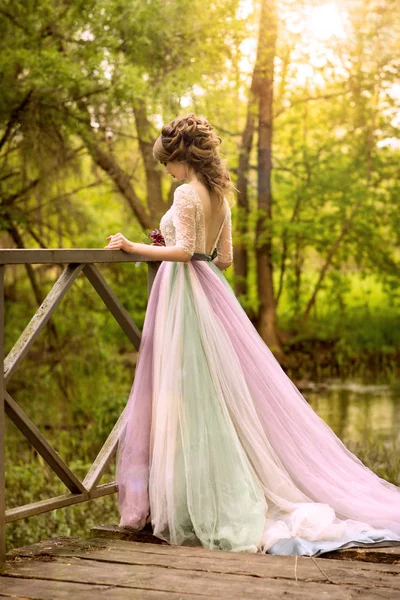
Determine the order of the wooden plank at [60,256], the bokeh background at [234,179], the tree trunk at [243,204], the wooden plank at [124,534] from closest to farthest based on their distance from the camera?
the wooden plank at [60,256], the wooden plank at [124,534], the bokeh background at [234,179], the tree trunk at [243,204]

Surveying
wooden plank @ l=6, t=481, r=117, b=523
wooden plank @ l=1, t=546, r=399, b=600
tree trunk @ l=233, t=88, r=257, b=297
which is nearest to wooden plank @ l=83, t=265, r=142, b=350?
wooden plank @ l=6, t=481, r=117, b=523

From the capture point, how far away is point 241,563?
9.30 ft

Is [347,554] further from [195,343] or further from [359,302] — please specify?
[359,302]

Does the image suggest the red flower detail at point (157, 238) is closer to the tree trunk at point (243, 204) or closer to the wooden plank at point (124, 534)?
the wooden plank at point (124, 534)

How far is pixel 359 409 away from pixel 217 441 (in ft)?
23.3

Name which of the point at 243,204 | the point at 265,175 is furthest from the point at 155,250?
the point at 243,204

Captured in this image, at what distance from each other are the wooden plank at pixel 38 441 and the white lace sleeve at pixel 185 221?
85 centimetres

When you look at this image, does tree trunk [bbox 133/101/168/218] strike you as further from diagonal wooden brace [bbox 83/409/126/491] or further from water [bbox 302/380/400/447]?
diagonal wooden brace [bbox 83/409/126/491]

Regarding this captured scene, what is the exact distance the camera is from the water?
9117 mm

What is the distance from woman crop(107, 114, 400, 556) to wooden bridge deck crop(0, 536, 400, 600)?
0.20 m

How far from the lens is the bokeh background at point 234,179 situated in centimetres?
888

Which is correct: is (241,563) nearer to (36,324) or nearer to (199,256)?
(36,324)

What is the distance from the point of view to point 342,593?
8.19 ft

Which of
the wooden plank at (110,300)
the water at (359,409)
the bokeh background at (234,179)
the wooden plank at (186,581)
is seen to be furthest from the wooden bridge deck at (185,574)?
the water at (359,409)
